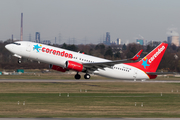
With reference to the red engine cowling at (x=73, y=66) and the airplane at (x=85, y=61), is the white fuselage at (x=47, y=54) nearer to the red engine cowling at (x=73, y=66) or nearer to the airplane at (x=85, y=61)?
the airplane at (x=85, y=61)

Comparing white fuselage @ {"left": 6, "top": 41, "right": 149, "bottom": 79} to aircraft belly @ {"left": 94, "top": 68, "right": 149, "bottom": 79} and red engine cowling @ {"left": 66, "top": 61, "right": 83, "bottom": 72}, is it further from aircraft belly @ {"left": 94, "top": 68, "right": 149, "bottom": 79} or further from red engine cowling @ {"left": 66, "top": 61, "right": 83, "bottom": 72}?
red engine cowling @ {"left": 66, "top": 61, "right": 83, "bottom": 72}

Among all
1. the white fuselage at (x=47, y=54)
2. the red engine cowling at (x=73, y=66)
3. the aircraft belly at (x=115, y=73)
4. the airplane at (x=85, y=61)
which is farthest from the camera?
the aircraft belly at (x=115, y=73)

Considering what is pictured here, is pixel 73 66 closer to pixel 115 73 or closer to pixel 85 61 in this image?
pixel 85 61

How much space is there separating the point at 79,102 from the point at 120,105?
453 centimetres

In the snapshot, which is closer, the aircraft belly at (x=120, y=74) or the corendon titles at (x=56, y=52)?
the corendon titles at (x=56, y=52)

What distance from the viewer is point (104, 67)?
5478 cm

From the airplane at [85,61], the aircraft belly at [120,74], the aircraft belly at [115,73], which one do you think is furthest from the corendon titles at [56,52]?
the aircraft belly at [115,73]

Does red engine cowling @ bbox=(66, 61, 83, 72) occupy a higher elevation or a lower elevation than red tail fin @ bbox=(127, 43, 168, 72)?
lower

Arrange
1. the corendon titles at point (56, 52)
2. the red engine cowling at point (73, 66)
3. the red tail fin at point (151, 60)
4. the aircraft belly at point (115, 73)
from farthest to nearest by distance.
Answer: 1. the red tail fin at point (151, 60)
2. the aircraft belly at point (115, 73)
3. the red engine cowling at point (73, 66)
4. the corendon titles at point (56, 52)

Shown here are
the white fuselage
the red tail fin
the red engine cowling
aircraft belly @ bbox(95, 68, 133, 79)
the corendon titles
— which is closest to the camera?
the white fuselage

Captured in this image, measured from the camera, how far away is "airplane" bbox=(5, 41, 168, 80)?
4991 cm

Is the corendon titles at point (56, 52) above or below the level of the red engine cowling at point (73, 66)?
above

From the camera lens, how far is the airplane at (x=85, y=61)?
164ft

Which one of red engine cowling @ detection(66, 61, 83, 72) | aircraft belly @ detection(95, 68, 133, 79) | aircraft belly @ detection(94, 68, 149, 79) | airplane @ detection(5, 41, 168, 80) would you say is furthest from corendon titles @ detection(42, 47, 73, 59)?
aircraft belly @ detection(95, 68, 133, 79)
